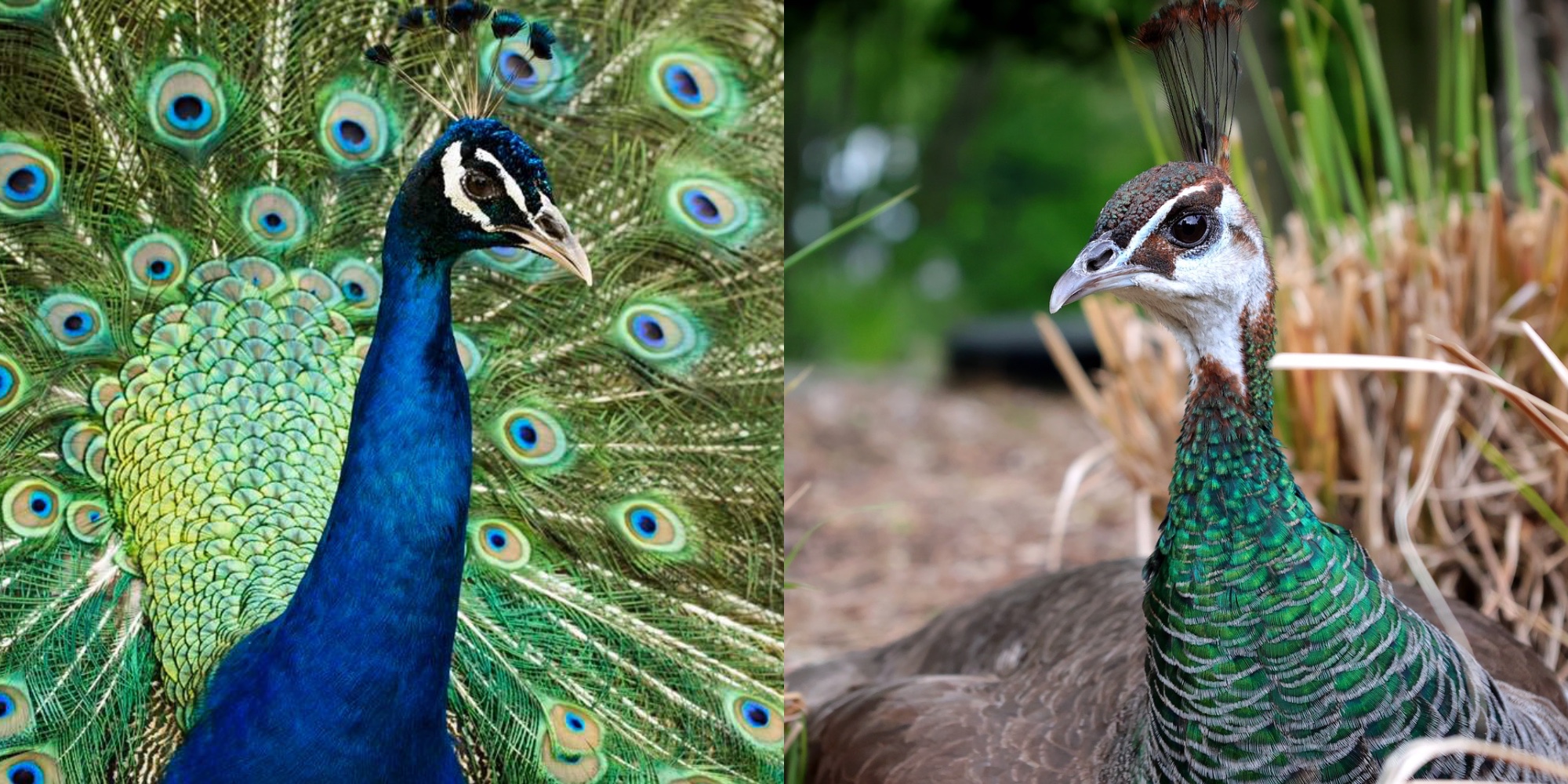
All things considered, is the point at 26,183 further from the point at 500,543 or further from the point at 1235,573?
the point at 1235,573

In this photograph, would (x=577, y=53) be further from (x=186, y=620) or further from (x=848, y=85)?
(x=848, y=85)

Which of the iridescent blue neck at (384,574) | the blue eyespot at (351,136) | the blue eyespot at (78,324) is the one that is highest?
the blue eyespot at (351,136)

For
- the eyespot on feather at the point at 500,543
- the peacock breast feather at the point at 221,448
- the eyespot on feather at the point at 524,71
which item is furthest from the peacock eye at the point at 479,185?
the eyespot on feather at the point at 500,543

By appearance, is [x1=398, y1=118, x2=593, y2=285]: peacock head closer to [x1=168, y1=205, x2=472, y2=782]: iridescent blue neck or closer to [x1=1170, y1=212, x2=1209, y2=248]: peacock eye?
[x1=168, y1=205, x2=472, y2=782]: iridescent blue neck

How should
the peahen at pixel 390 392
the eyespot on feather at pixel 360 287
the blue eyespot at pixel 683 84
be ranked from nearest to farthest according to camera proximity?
the peahen at pixel 390 392
the eyespot on feather at pixel 360 287
the blue eyespot at pixel 683 84

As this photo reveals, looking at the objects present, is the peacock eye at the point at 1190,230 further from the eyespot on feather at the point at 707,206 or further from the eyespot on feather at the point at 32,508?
the eyespot on feather at the point at 32,508

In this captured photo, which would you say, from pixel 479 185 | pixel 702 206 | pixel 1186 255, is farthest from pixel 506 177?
pixel 1186 255

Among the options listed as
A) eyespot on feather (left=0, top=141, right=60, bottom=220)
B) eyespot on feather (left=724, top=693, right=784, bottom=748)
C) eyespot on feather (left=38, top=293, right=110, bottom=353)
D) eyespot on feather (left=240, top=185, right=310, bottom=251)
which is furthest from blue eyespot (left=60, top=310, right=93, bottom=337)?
eyespot on feather (left=724, top=693, right=784, bottom=748)

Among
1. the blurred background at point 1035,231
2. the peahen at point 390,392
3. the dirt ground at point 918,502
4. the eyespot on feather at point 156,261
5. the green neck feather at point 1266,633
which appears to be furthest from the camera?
the dirt ground at point 918,502
